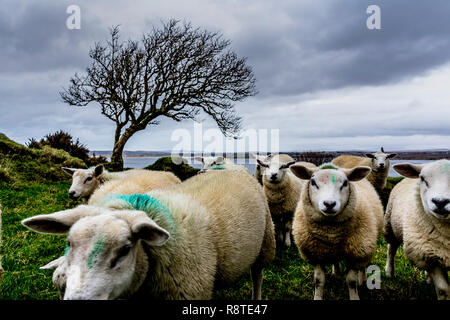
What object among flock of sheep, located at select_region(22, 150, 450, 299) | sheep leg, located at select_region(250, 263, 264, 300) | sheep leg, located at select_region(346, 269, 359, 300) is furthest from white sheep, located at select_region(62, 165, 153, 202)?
sheep leg, located at select_region(346, 269, 359, 300)

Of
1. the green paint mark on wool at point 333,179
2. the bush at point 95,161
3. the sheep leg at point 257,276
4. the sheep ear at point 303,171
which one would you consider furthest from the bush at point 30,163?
the green paint mark on wool at point 333,179

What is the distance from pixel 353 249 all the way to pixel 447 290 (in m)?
0.98

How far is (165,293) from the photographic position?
7.48 ft

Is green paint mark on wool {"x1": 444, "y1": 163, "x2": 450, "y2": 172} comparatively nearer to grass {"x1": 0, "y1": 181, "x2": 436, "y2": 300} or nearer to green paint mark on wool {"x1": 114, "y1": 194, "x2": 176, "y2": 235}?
grass {"x1": 0, "y1": 181, "x2": 436, "y2": 300}

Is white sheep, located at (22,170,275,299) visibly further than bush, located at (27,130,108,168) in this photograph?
No

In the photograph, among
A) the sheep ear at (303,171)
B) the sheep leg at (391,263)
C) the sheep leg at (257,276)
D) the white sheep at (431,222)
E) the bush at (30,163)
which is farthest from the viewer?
→ the bush at (30,163)

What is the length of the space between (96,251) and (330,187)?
8.92ft

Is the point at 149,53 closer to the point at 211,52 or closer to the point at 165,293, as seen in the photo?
the point at 211,52

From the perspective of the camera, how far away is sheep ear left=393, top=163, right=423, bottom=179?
12.3 ft

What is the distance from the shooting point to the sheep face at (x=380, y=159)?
10.1m

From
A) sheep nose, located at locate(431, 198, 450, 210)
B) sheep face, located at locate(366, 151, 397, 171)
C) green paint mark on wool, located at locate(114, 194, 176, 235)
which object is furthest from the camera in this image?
sheep face, located at locate(366, 151, 397, 171)

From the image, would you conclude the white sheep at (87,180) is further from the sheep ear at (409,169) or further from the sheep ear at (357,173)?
the sheep ear at (409,169)

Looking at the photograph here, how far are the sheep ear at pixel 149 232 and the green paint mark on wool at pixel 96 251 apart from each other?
8.2 inches
